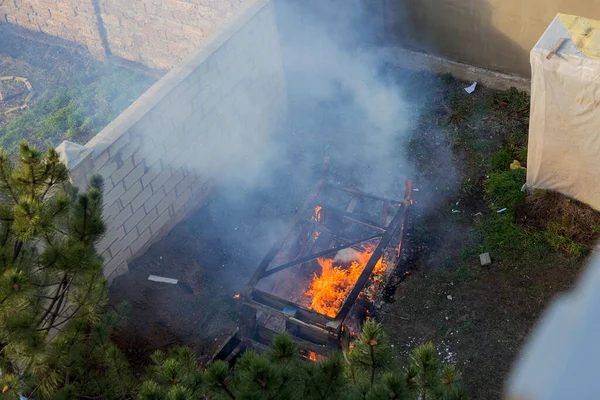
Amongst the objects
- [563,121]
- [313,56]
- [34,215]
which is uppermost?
[34,215]

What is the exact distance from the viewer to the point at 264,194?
30.2 ft

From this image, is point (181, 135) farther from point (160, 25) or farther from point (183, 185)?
point (160, 25)

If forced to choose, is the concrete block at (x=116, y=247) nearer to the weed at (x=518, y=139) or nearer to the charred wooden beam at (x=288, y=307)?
the charred wooden beam at (x=288, y=307)

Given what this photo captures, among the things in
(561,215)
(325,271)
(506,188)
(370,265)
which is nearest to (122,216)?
(325,271)

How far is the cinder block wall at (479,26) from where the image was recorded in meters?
9.45

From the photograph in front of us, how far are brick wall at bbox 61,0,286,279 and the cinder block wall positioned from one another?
99.7 inches

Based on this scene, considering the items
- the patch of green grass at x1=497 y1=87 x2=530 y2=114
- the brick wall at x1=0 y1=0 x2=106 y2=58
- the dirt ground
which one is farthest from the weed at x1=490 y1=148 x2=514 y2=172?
the brick wall at x1=0 y1=0 x2=106 y2=58

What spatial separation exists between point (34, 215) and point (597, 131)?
20.4 feet

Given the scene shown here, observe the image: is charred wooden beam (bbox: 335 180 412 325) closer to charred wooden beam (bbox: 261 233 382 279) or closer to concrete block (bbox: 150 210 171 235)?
charred wooden beam (bbox: 261 233 382 279)

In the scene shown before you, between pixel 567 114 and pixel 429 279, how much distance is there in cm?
253

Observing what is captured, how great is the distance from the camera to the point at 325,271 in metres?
7.87

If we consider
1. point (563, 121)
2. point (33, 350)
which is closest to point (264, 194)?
point (563, 121)

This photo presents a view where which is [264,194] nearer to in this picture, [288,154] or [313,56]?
[288,154]

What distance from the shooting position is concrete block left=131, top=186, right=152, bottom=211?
25.4ft
